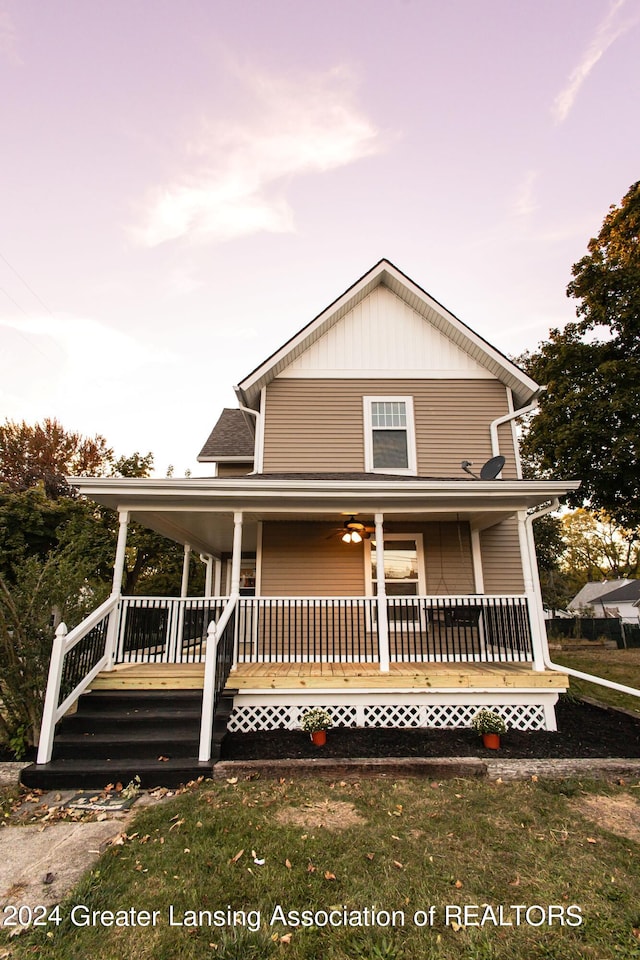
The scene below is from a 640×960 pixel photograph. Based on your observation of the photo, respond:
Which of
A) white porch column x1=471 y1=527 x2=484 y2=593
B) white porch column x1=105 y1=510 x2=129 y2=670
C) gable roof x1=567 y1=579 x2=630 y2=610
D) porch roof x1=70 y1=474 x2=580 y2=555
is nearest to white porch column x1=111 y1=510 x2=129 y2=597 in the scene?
white porch column x1=105 y1=510 x2=129 y2=670

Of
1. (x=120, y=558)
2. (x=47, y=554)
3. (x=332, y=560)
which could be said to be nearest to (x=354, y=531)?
(x=332, y=560)

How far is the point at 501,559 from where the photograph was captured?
8.88m

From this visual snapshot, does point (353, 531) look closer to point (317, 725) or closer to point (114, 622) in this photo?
point (317, 725)

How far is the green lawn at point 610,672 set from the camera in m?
8.09

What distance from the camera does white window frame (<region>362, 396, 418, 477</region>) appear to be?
30.9 feet

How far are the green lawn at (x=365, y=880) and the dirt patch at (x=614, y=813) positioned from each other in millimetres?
17

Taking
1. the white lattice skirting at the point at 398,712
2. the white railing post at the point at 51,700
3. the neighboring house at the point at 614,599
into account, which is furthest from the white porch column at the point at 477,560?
the neighboring house at the point at 614,599

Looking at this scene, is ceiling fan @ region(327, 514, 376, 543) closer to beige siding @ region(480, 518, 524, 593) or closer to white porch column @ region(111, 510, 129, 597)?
beige siding @ region(480, 518, 524, 593)

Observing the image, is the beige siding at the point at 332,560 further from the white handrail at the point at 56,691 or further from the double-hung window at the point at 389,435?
the white handrail at the point at 56,691

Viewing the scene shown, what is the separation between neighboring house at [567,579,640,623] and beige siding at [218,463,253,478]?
33.0 m

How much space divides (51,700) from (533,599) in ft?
20.9

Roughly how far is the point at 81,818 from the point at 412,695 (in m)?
4.06

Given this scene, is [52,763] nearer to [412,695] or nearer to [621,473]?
[412,695]

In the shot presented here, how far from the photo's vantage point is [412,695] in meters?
6.21
